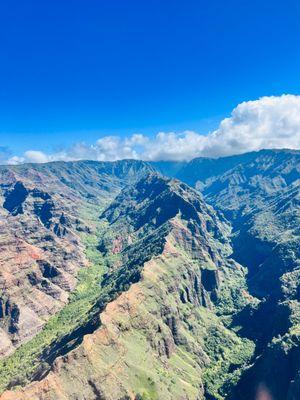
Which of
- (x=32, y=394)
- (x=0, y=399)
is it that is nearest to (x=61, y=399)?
(x=32, y=394)

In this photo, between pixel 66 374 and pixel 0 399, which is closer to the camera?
pixel 0 399

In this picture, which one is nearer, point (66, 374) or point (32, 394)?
point (32, 394)

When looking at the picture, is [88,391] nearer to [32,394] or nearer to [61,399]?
[61,399]

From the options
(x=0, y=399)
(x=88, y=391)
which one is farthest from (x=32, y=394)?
(x=88, y=391)

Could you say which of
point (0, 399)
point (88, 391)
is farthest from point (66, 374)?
point (0, 399)

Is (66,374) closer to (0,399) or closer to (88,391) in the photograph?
(88,391)

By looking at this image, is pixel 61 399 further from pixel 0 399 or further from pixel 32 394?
pixel 0 399

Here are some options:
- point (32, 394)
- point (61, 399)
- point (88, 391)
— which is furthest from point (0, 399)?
point (88, 391)
